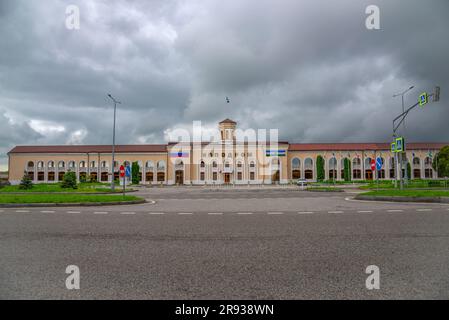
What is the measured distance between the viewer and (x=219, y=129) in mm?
77312

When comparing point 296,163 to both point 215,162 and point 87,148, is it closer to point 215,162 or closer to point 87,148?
point 215,162

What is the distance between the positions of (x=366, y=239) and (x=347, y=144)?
75011 mm

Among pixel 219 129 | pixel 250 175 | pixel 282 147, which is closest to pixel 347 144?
pixel 282 147

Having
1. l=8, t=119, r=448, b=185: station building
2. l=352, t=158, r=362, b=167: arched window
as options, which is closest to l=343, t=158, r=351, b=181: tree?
l=8, t=119, r=448, b=185: station building

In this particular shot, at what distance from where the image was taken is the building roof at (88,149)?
72.4m

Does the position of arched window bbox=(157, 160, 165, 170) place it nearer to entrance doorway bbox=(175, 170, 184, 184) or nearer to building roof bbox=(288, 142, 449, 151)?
entrance doorway bbox=(175, 170, 184, 184)

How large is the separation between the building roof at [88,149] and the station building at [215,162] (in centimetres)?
26

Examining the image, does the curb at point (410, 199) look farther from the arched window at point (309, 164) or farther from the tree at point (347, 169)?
the arched window at point (309, 164)

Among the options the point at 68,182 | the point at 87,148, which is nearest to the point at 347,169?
the point at 68,182

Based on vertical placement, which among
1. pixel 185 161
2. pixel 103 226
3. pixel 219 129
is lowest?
pixel 103 226

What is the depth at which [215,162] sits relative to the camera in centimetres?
7138

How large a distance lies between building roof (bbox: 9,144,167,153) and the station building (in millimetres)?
259
